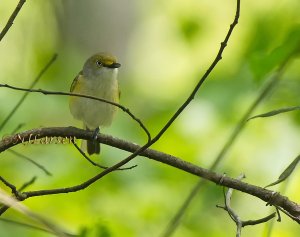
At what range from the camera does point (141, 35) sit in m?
8.97

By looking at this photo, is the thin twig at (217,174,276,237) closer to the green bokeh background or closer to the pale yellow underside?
the green bokeh background

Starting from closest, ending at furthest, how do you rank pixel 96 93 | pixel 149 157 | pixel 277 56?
pixel 277 56 < pixel 149 157 < pixel 96 93

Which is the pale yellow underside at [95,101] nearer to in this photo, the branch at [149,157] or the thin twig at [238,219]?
the branch at [149,157]

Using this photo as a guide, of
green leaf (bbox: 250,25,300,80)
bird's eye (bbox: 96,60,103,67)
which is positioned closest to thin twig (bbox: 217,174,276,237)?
green leaf (bbox: 250,25,300,80)

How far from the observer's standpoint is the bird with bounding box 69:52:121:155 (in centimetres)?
376

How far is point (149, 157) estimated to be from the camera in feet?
5.65

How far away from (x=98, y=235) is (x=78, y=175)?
2717mm

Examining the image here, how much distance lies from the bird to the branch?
178 centimetres

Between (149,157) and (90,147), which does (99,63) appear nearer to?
(90,147)

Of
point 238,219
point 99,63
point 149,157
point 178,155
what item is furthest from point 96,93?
point 238,219

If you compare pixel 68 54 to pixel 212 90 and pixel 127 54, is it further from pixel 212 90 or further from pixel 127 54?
pixel 212 90

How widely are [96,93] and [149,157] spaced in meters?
2.20

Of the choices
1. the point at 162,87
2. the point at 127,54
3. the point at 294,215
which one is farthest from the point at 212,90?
the point at 127,54

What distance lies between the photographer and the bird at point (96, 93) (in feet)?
12.3
